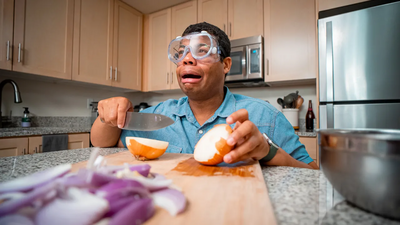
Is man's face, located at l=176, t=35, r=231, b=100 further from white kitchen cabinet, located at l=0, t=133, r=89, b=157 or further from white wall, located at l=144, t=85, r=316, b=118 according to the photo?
white wall, located at l=144, t=85, r=316, b=118

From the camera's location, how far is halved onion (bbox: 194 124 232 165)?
0.58 metres

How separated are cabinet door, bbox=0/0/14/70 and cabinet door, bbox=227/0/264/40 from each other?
7.20ft

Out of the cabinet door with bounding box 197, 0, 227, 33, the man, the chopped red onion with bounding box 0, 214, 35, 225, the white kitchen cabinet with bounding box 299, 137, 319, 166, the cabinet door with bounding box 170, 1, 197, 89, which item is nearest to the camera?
the chopped red onion with bounding box 0, 214, 35, 225

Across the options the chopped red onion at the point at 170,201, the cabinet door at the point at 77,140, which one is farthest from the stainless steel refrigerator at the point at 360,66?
the cabinet door at the point at 77,140

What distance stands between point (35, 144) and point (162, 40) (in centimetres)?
212

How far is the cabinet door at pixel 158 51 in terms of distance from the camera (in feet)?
10.1

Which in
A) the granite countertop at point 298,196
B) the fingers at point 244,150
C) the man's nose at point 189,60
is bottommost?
the granite countertop at point 298,196

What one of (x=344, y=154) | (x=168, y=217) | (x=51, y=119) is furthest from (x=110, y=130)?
(x=51, y=119)

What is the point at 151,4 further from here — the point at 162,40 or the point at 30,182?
the point at 30,182

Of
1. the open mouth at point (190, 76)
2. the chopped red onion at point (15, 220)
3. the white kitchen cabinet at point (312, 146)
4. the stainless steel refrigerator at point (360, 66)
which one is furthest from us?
the white kitchen cabinet at point (312, 146)

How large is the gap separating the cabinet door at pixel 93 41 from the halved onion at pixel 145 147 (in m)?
2.13

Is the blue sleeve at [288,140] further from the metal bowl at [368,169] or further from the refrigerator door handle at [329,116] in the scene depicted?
the refrigerator door handle at [329,116]

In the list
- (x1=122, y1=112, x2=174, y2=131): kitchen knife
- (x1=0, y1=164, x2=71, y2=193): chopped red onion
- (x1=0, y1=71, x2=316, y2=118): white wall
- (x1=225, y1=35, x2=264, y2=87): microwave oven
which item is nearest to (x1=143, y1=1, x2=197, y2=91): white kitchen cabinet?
(x1=0, y1=71, x2=316, y2=118): white wall

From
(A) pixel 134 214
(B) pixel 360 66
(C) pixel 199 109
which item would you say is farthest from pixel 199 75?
(B) pixel 360 66
